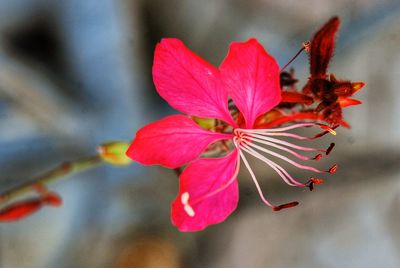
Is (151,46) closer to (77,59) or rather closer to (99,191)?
(77,59)

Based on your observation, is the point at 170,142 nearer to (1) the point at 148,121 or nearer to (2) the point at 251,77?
(2) the point at 251,77

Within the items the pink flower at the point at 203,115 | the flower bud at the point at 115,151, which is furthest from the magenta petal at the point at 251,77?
the flower bud at the point at 115,151

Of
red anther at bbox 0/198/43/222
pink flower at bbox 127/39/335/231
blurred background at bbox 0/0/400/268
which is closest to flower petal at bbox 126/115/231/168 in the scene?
pink flower at bbox 127/39/335/231

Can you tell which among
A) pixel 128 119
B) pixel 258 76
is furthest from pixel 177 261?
pixel 258 76

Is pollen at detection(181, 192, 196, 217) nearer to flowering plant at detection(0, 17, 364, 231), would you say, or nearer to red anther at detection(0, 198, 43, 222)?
flowering plant at detection(0, 17, 364, 231)

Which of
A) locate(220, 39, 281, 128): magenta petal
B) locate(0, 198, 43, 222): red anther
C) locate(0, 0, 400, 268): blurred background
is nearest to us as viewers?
locate(220, 39, 281, 128): magenta petal

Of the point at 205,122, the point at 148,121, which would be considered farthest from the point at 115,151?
the point at 148,121
